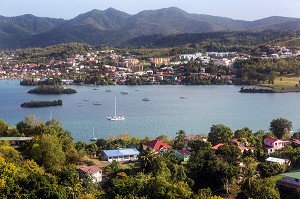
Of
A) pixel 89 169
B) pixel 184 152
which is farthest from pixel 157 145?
pixel 89 169

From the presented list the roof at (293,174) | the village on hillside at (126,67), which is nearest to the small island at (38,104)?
the village on hillside at (126,67)

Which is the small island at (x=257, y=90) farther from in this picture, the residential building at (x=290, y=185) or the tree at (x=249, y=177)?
the residential building at (x=290, y=185)

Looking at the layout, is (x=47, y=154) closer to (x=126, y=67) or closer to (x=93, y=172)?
(x=93, y=172)

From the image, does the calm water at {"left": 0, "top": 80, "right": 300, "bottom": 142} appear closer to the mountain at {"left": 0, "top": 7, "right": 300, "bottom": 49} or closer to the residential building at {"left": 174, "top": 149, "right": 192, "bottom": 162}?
the residential building at {"left": 174, "top": 149, "right": 192, "bottom": 162}

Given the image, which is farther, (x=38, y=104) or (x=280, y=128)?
(x=38, y=104)

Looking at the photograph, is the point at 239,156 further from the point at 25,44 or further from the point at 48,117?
the point at 25,44

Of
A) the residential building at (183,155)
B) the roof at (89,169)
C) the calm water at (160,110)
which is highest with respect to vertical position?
the roof at (89,169)

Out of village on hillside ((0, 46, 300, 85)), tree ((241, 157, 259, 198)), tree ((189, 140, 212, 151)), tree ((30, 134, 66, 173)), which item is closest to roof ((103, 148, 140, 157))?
tree ((189, 140, 212, 151))
